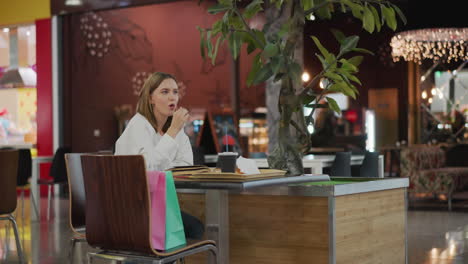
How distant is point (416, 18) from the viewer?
40.2ft

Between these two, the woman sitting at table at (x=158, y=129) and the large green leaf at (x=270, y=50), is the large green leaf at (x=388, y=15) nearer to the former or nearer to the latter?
the large green leaf at (x=270, y=50)

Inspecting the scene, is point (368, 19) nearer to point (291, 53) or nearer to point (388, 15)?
point (388, 15)

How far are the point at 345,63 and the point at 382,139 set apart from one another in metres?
14.6

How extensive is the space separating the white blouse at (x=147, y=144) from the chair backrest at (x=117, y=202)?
1.29 feet

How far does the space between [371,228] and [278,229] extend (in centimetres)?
55

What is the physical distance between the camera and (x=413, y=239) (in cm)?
648

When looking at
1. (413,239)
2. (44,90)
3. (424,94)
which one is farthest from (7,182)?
(424,94)

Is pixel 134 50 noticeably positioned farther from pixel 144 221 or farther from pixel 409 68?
pixel 144 221

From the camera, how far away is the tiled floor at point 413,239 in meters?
5.49

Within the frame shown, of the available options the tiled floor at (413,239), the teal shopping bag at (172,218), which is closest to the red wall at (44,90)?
the tiled floor at (413,239)

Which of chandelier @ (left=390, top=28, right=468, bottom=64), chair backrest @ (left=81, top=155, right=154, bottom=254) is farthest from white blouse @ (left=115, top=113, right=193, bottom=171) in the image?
chandelier @ (left=390, top=28, right=468, bottom=64)

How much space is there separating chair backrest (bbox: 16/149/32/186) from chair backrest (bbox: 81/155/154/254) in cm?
522

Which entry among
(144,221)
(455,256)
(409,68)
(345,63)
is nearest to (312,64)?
(409,68)

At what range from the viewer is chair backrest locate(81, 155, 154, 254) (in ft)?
8.69
